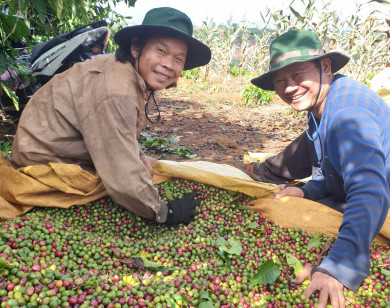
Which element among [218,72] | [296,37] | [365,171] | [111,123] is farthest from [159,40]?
[218,72]

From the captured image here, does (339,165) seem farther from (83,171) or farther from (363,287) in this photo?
(83,171)

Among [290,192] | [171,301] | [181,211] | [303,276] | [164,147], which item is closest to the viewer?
[171,301]

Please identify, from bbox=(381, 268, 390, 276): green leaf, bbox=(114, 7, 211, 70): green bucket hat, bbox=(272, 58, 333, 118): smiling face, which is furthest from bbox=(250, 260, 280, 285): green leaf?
bbox=(114, 7, 211, 70): green bucket hat

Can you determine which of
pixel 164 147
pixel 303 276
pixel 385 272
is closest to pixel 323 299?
pixel 303 276

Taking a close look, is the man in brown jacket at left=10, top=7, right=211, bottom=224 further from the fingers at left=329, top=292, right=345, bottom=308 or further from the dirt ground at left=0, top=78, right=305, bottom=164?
the dirt ground at left=0, top=78, right=305, bottom=164

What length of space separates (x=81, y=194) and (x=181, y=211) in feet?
2.74

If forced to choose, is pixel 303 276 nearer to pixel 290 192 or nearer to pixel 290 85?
pixel 290 192

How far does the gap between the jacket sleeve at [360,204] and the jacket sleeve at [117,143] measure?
1366 mm

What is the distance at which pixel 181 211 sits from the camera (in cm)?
278

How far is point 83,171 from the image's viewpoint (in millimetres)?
2586

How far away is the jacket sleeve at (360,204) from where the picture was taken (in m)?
1.95

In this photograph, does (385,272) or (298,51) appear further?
(298,51)

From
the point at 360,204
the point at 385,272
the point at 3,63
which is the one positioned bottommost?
the point at 385,272

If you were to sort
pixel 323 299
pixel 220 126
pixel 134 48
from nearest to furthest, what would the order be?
pixel 323 299 → pixel 134 48 → pixel 220 126
